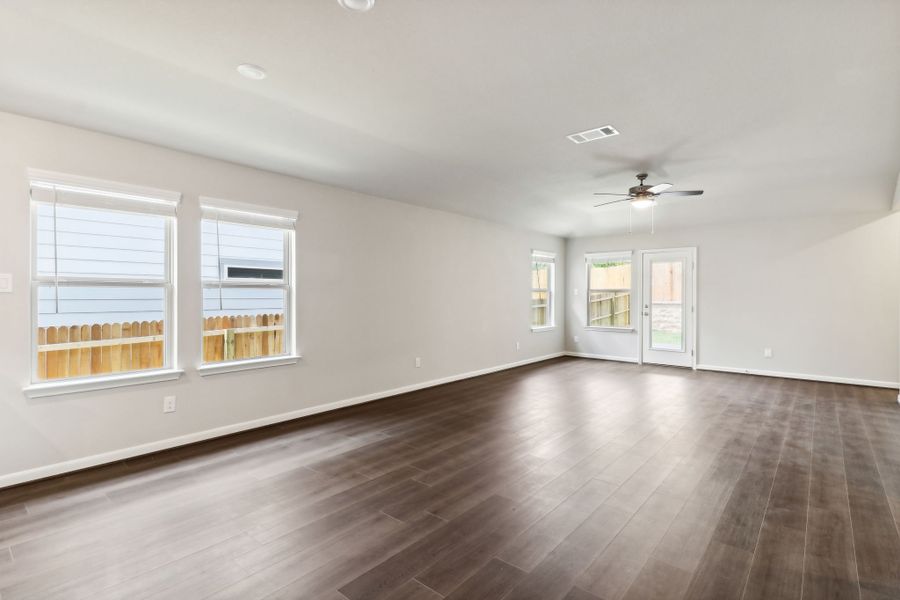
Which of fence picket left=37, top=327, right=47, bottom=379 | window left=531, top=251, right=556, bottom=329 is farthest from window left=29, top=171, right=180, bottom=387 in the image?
window left=531, top=251, right=556, bottom=329

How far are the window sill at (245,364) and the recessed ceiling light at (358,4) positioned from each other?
320 centimetres

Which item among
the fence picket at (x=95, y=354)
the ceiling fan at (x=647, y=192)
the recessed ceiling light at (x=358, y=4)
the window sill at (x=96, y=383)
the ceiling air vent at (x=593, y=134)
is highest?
the ceiling air vent at (x=593, y=134)

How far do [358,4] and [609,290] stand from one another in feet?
24.7

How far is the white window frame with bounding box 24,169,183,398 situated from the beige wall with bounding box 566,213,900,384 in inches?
276

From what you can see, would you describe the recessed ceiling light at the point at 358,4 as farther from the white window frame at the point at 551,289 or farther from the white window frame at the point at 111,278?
the white window frame at the point at 551,289

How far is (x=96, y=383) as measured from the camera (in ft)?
10.7

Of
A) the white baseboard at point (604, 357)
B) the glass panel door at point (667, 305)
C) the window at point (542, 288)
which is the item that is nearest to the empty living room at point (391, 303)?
the glass panel door at point (667, 305)

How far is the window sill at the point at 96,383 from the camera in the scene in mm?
3035

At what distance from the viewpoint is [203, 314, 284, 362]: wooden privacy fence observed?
3.97 metres

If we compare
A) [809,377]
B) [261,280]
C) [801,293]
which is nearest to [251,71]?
[261,280]

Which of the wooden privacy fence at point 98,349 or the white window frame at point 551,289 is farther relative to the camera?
the white window frame at point 551,289

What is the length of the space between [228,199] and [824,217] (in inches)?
309

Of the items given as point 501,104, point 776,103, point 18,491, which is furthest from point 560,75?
point 18,491

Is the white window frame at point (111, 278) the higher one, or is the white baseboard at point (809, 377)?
the white window frame at point (111, 278)
